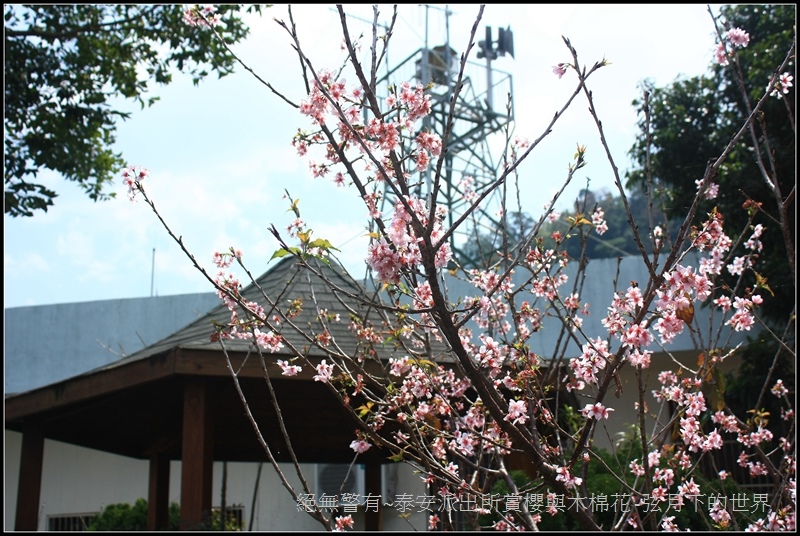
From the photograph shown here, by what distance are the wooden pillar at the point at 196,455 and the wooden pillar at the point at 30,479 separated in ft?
5.25

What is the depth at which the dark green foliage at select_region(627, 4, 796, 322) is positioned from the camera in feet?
26.9

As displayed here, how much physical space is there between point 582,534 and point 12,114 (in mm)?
7247

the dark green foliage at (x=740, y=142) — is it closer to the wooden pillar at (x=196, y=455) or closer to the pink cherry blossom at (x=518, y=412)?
the wooden pillar at (x=196, y=455)

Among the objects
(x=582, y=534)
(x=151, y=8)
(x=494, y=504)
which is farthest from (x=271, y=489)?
(x=582, y=534)

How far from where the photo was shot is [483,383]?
2180 millimetres

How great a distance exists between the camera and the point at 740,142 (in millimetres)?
8430

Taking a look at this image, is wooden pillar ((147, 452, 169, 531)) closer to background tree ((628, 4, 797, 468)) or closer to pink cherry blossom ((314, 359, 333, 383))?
pink cherry blossom ((314, 359, 333, 383))

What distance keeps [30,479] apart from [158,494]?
6.41ft

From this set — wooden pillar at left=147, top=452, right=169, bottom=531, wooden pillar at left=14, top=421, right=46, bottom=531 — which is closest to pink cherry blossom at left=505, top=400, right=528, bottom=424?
wooden pillar at left=14, top=421, right=46, bottom=531

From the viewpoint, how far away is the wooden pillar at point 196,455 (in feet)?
15.9

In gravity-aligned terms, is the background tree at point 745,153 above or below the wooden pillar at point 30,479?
above

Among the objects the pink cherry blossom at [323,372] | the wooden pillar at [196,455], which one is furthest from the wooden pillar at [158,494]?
the pink cherry blossom at [323,372]

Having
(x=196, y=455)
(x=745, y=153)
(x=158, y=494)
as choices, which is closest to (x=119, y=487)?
(x=158, y=494)

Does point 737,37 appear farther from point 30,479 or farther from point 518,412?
point 30,479
